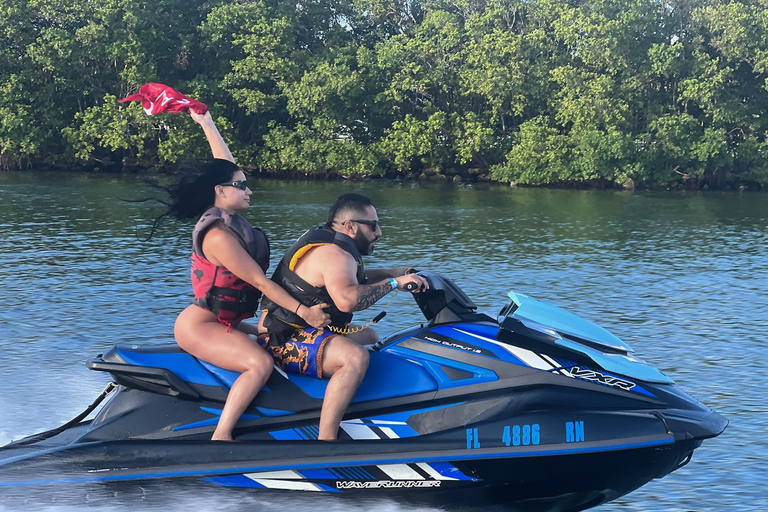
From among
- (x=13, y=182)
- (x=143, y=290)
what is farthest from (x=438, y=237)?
(x=13, y=182)

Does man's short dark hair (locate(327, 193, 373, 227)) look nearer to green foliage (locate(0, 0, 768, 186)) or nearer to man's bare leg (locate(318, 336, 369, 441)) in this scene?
man's bare leg (locate(318, 336, 369, 441))

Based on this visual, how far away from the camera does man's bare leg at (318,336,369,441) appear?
14.2 feet

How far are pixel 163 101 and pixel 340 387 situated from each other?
6.42 ft

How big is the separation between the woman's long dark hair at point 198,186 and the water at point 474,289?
1.33 m

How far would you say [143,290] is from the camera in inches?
451

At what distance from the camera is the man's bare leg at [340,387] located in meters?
4.33

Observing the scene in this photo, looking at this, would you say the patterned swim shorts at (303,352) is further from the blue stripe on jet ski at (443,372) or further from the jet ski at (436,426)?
the blue stripe on jet ski at (443,372)

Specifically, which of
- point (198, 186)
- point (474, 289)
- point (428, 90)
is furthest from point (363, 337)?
point (428, 90)

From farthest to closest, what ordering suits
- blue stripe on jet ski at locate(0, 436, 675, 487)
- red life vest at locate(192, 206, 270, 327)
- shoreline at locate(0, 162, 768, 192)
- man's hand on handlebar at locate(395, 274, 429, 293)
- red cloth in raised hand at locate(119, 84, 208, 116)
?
shoreline at locate(0, 162, 768, 192) < red cloth in raised hand at locate(119, 84, 208, 116) < red life vest at locate(192, 206, 270, 327) < man's hand on handlebar at locate(395, 274, 429, 293) < blue stripe on jet ski at locate(0, 436, 675, 487)

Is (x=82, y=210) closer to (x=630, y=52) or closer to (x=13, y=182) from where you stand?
(x=13, y=182)

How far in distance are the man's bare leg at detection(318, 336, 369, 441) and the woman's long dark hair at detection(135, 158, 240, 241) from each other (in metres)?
1.04

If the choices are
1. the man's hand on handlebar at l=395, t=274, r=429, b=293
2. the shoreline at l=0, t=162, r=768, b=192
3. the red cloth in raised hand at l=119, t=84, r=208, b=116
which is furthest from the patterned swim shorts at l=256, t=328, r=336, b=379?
the shoreline at l=0, t=162, r=768, b=192

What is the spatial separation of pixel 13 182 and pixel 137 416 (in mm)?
28729

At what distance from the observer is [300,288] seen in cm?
448
